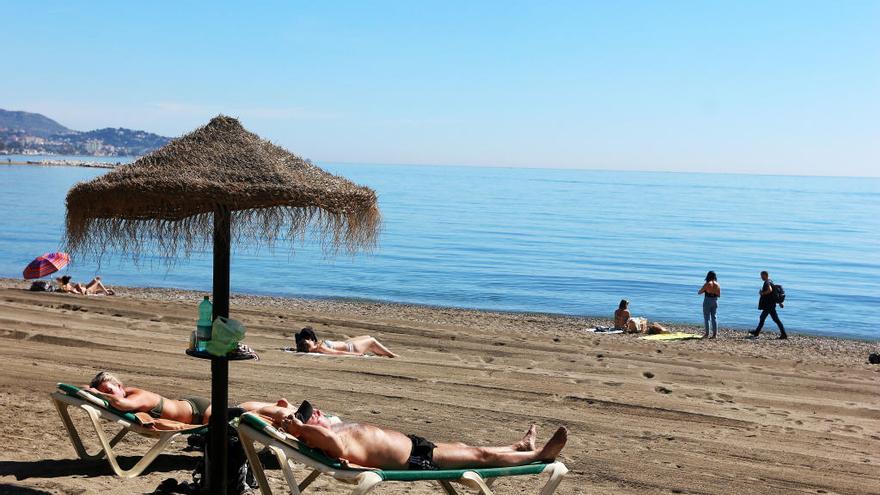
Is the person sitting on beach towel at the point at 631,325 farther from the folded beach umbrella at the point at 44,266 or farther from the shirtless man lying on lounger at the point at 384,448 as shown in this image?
the shirtless man lying on lounger at the point at 384,448

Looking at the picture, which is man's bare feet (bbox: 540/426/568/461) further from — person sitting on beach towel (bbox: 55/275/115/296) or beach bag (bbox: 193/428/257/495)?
person sitting on beach towel (bbox: 55/275/115/296)

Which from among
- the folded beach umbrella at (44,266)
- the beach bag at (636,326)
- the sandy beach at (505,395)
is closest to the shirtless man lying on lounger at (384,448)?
the sandy beach at (505,395)

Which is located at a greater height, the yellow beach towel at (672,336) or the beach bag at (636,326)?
the beach bag at (636,326)

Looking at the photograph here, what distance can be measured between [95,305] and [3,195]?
59.6 m

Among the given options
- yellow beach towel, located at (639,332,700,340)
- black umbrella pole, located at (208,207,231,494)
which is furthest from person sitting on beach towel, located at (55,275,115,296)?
black umbrella pole, located at (208,207,231,494)

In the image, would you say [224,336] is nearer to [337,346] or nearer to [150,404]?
[150,404]

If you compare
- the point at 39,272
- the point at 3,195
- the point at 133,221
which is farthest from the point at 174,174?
the point at 3,195

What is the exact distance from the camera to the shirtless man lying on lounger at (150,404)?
18.6ft

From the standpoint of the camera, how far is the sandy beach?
242 inches

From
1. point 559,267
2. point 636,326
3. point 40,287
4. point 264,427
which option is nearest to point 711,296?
point 636,326

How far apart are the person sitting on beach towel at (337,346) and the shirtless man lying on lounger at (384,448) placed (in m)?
5.52

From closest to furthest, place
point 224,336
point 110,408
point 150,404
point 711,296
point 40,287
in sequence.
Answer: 1. point 224,336
2. point 110,408
3. point 150,404
4. point 40,287
5. point 711,296

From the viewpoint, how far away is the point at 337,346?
34.7 ft

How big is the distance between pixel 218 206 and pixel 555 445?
235 centimetres
